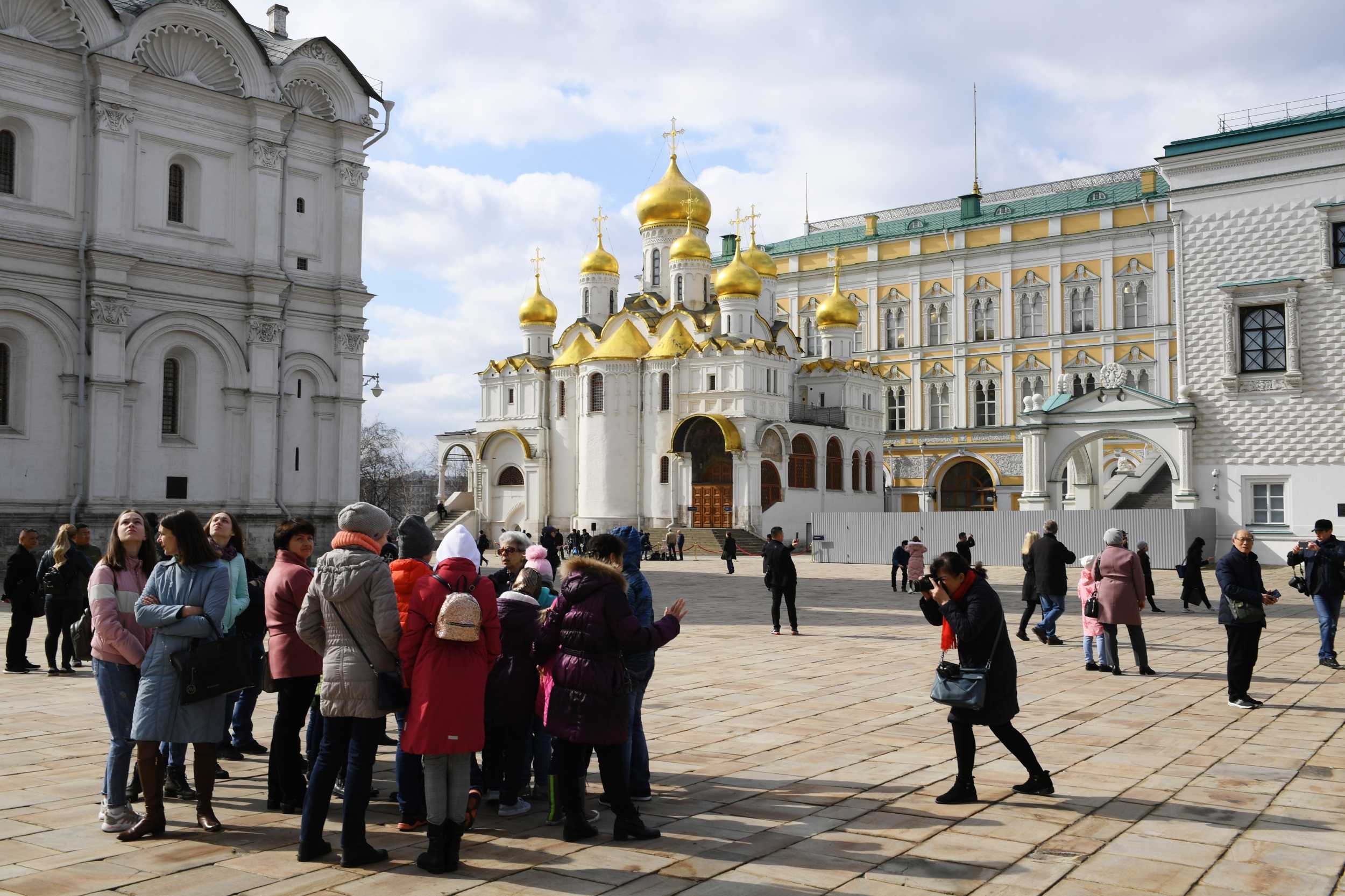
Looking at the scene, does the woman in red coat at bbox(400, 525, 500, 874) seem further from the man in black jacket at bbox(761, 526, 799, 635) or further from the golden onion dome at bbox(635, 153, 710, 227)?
the golden onion dome at bbox(635, 153, 710, 227)

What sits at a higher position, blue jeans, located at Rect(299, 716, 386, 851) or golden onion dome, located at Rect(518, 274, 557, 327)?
golden onion dome, located at Rect(518, 274, 557, 327)

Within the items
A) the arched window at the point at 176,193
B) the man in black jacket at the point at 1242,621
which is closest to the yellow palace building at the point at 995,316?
the arched window at the point at 176,193

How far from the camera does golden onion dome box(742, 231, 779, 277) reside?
5550cm

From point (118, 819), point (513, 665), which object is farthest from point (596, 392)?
point (118, 819)

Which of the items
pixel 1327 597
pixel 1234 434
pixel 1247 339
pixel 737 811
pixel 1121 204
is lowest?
pixel 737 811

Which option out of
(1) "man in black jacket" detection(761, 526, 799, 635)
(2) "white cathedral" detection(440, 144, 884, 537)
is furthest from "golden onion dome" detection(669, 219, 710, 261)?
(1) "man in black jacket" detection(761, 526, 799, 635)

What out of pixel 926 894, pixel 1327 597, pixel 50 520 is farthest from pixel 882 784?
pixel 50 520

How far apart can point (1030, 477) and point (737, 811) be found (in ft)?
94.0

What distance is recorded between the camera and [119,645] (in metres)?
6.16

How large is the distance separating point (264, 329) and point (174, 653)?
2308cm

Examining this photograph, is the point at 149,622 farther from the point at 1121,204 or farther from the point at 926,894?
the point at 1121,204

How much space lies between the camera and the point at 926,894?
5.16 m

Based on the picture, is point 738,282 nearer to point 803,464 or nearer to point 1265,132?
point 803,464

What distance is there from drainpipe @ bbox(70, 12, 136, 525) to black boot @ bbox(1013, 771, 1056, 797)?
22887 mm
